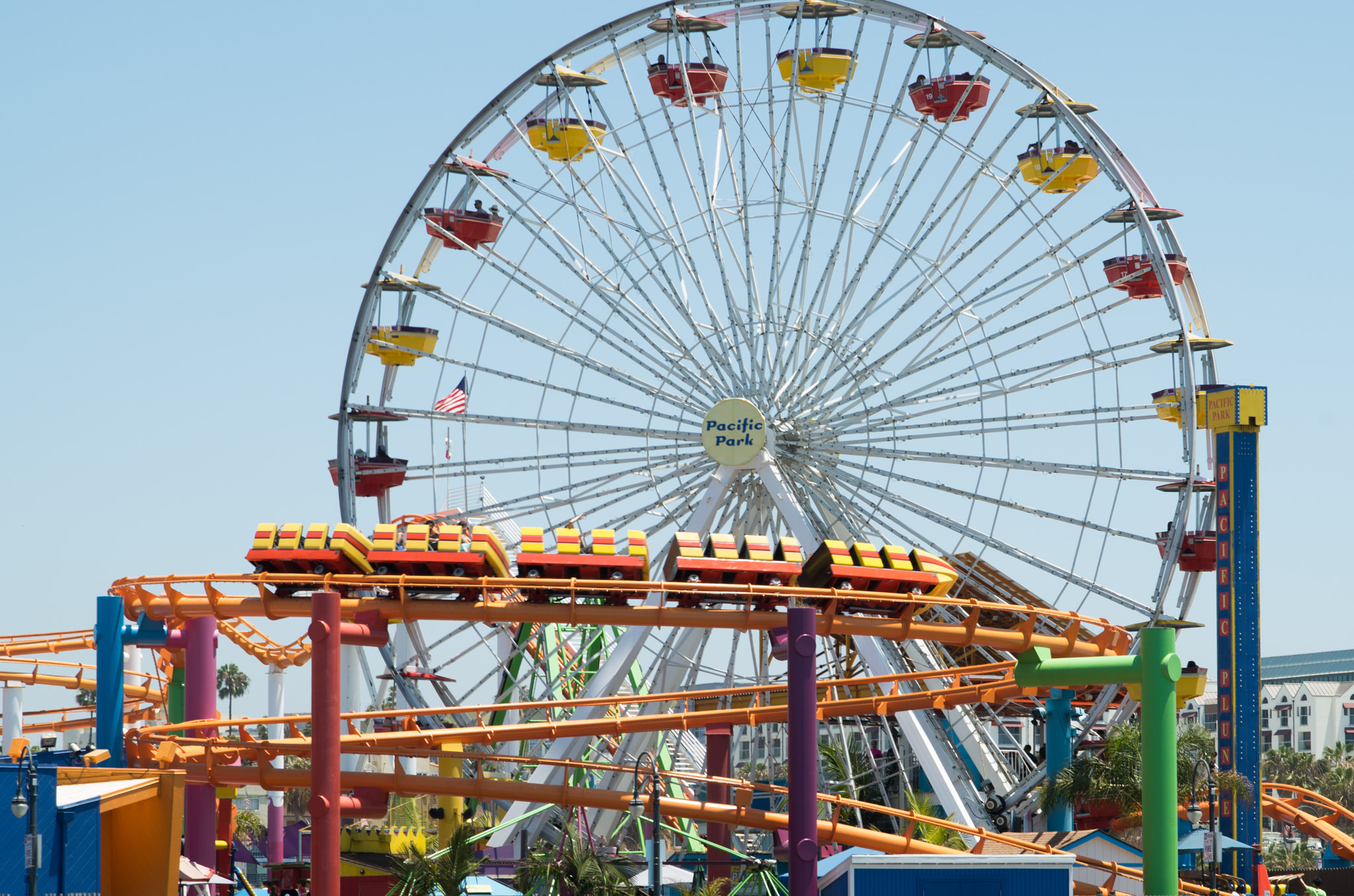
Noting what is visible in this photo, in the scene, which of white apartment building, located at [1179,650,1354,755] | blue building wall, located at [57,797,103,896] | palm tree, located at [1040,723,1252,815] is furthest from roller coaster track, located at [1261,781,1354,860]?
white apartment building, located at [1179,650,1354,755]

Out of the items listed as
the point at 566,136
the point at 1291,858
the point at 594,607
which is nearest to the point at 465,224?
the point at 566,136

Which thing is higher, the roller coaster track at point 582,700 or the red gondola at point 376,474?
the red gondola at point 376,474

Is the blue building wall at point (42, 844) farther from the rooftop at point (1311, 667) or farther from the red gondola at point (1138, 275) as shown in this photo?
the rooftop at point (1311, 667)

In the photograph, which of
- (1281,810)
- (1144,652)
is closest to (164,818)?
(1144,652)

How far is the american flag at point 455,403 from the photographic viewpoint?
136 ft

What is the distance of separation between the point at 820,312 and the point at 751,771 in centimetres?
973

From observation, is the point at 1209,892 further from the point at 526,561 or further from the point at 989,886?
the point at 526,561

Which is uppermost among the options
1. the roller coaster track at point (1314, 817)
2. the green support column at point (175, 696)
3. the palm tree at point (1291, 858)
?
the green support column at point (175, 696)

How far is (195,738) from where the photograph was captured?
28828mm

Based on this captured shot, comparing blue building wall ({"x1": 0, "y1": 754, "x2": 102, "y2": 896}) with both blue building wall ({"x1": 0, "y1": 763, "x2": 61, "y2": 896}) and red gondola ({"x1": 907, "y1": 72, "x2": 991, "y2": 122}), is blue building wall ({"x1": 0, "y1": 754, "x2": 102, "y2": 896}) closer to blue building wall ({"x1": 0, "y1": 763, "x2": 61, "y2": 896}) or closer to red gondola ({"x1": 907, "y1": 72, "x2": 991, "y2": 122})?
blue building wall ({"x1": 0, "y1": 763, "x2": 61, "y2": 896})

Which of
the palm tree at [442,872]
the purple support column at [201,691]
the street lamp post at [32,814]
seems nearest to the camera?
the street lamp post at [32,814]

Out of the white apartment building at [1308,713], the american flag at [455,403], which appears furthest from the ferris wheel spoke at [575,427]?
Result: the white apartment building at [1308,713]

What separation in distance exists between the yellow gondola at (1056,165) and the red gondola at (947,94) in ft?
5.49

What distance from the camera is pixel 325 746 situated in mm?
24641
